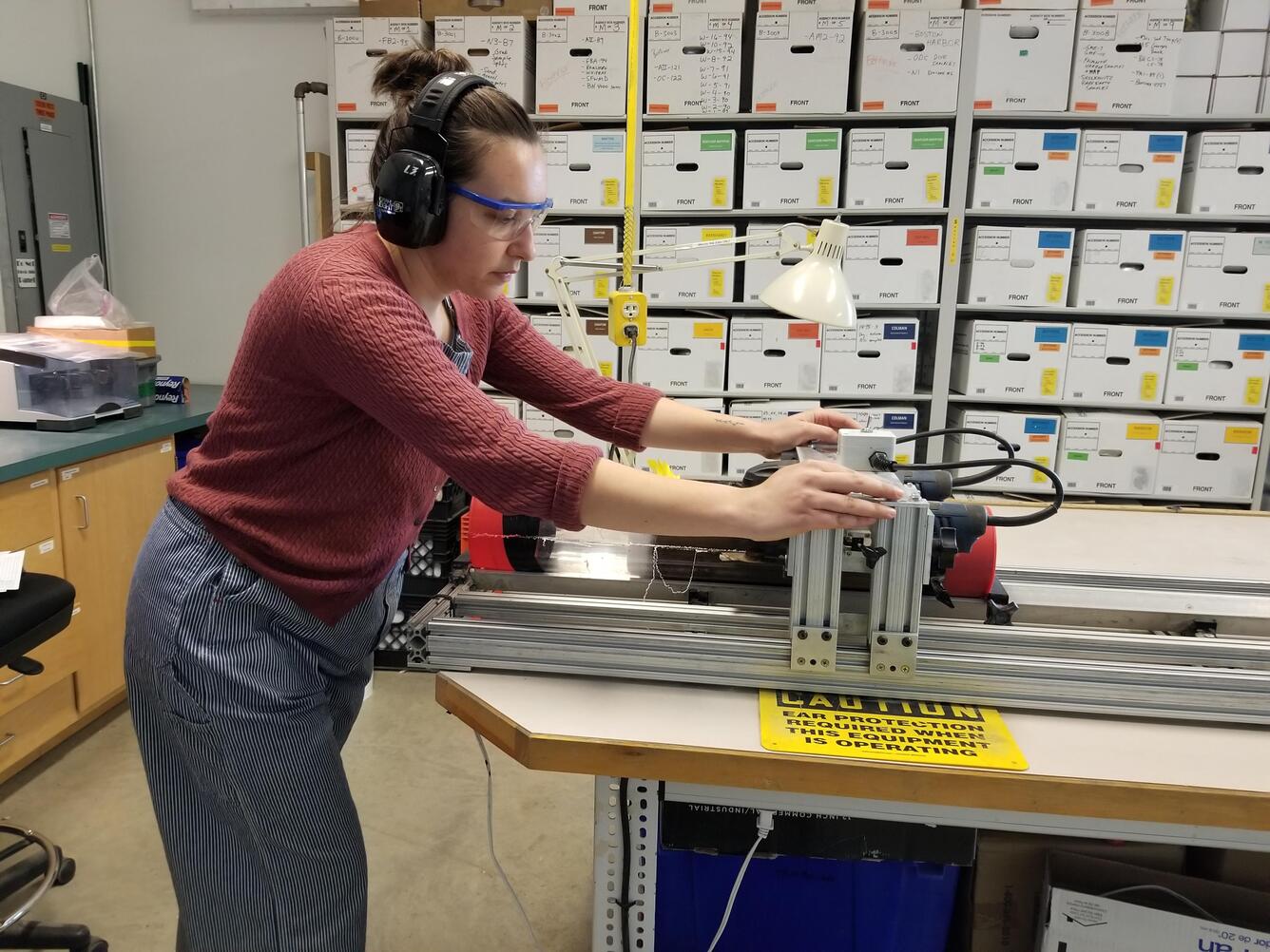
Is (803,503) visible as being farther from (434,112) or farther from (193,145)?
(193,145)

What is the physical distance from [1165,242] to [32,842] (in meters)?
3.46

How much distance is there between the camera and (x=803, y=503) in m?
0.92

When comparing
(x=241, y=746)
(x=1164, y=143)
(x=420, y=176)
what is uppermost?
(x=1164, y=143)

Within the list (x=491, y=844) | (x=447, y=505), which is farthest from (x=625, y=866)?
(x=447, y=505)

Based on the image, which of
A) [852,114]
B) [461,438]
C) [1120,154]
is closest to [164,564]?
[461,438]

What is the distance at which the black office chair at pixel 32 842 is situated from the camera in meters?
1.53

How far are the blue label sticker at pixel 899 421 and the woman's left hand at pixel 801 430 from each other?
68.1 inches

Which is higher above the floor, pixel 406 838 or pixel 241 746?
pixel 241 746

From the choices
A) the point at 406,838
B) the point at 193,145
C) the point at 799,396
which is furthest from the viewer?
the point at 193,145

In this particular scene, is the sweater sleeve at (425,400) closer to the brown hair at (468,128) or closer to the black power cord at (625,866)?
the brown hair at (468,128)

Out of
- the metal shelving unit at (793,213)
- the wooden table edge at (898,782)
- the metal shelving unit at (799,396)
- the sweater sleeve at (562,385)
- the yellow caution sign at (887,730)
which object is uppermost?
the metal shelving unit at (793,213)

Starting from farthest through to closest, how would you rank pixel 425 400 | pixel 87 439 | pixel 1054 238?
1. pixel 1054 238
2. pixel 87 439
3. pixel 425 400

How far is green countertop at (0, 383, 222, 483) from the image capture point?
1.99 meters

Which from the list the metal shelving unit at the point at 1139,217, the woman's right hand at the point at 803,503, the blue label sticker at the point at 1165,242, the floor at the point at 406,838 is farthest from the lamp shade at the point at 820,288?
the blue label sticker at the point at 1165,242
